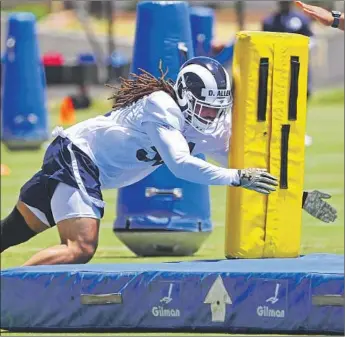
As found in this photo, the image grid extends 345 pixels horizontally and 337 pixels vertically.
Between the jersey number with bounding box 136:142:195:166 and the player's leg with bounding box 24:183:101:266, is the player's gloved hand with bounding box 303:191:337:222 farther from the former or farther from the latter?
the player's leg with bounding box 24:183:101:266

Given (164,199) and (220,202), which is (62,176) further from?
(220,202)

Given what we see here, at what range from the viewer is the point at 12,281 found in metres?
6.34

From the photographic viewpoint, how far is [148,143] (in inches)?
266

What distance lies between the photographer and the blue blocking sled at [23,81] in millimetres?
15172

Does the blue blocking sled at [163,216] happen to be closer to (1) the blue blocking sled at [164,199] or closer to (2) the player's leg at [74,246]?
(1) the blue blocking sled at [164,199]

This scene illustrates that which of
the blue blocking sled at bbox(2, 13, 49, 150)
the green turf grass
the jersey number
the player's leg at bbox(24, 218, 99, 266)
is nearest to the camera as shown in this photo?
the player's leg at bbox(24, 218, 99, 266)

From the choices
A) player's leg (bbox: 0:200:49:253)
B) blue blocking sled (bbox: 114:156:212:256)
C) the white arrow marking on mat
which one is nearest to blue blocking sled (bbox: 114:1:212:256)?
blue blocking sled (bbox: 114:156:212:256)


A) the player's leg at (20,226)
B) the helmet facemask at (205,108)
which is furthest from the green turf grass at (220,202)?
the helmet facemask at (205,108)

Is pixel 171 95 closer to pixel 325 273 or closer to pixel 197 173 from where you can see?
pixel 197 173

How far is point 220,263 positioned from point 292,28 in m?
7.44

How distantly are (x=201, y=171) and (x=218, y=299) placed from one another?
0.67 meters

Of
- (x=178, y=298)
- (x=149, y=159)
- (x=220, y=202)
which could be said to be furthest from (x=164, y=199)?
(x=220, y=202)

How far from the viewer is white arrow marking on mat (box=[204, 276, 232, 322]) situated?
243 inches

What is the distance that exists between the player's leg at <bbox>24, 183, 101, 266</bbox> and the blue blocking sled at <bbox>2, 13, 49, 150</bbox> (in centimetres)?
862
